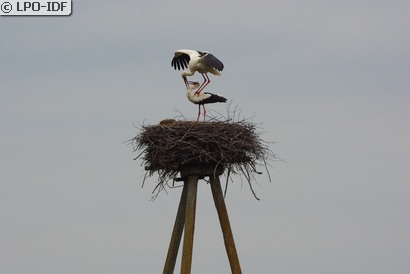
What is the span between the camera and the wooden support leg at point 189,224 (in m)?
13.5

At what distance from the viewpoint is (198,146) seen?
13.6 metres

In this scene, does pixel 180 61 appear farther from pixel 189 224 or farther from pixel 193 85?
pixel 189 224

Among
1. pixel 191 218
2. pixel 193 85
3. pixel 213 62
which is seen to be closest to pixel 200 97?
pixel 193 85

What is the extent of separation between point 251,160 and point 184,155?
99cm

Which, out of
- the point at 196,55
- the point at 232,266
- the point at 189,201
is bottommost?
the point at 232,266

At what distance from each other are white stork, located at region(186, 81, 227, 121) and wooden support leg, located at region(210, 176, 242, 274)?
1.13m

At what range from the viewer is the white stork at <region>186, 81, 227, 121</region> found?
14336mm

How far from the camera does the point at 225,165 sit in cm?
1382

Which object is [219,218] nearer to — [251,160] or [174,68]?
[251,160]

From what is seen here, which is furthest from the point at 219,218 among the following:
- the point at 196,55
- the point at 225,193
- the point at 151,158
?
the point at 196,55

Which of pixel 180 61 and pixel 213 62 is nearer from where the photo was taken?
pixel 213 62

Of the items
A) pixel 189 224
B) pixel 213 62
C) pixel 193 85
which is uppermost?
pixel 213 62

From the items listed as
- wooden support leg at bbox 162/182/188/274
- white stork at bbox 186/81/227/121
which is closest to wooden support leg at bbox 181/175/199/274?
wooden support leg at bbox 162/182/188/274

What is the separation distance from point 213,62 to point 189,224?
2.37 metres
